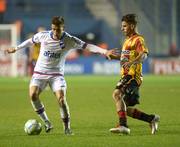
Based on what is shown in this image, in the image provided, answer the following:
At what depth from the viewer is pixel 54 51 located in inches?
480

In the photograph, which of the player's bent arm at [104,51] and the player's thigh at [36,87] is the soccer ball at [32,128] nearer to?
the player's thigh at [36,87]

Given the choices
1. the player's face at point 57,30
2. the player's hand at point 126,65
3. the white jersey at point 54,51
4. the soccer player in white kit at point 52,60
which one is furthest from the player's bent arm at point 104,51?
the player's face at point 57,30

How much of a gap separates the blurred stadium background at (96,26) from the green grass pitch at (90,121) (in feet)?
52.4

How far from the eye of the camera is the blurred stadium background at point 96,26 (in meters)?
40.2

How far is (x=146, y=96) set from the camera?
73.9 feet

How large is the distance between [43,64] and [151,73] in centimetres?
2962

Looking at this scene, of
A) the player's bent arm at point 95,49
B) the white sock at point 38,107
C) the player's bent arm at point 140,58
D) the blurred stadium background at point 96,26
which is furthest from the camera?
the blurred stadium background at point 96,26

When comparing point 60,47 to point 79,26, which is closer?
point 60,47

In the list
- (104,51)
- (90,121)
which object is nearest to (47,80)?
(104,51)

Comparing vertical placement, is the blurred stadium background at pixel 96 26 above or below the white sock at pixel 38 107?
above

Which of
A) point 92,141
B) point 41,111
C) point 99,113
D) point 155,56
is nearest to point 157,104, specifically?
point 99,113

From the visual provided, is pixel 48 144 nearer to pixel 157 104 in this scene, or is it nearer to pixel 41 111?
pixel 41 111

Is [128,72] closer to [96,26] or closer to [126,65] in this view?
[126,65]

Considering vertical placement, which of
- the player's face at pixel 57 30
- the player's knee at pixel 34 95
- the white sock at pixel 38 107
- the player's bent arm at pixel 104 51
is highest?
the player's face at pixel 57 30
